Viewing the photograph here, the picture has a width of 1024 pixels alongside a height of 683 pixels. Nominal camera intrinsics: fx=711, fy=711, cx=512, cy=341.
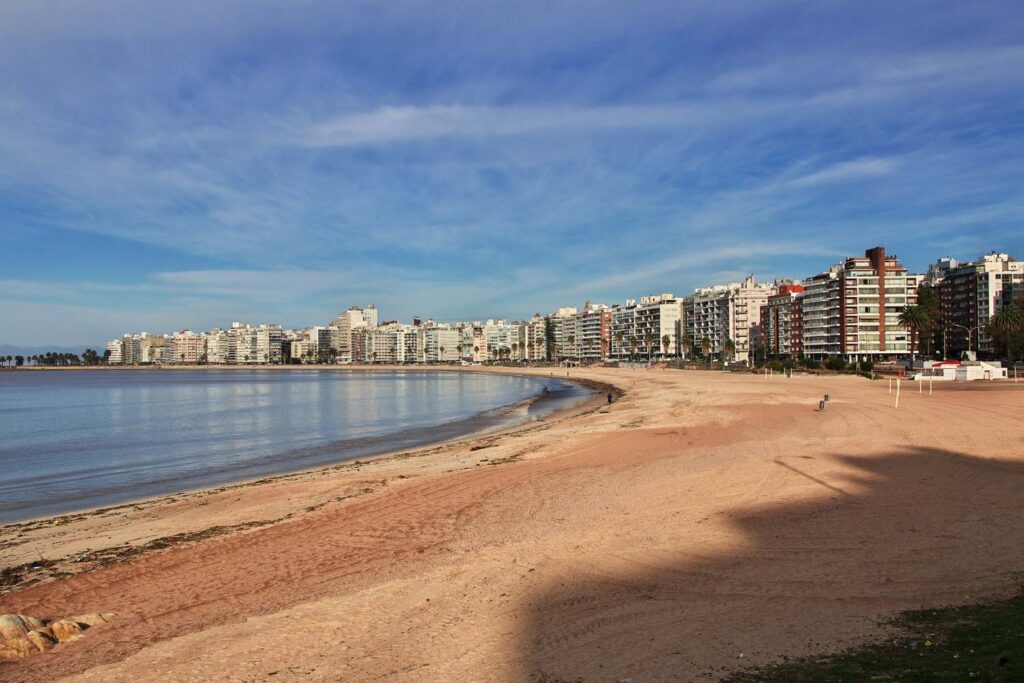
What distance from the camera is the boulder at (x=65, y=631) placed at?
791cm

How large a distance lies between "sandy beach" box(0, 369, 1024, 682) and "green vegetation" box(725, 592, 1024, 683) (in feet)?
1.03

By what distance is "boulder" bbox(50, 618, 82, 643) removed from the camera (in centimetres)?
791

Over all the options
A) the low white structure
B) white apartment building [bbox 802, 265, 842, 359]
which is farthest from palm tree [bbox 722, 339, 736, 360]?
the low white structure

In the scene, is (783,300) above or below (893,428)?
above

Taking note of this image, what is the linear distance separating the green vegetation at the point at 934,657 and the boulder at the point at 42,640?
7074mm

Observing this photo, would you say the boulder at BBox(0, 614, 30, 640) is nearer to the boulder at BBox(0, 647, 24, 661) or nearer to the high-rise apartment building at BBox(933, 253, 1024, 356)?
the boulder at BBox(0, 647, 24, 661)

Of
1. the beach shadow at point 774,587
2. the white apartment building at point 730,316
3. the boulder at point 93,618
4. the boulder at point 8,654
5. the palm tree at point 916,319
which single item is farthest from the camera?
the white apartment building at point 730,316

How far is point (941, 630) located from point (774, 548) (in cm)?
340

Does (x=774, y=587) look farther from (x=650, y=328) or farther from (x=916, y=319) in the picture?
(x=650, y=328)

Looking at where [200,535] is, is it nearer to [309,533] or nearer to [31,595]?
[309,533]

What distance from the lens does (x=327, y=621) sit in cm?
807

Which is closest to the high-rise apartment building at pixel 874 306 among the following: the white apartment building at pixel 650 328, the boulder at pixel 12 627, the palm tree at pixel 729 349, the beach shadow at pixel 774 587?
the palm tree at pixel 729 349

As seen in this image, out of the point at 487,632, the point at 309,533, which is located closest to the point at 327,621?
the point at 487,632

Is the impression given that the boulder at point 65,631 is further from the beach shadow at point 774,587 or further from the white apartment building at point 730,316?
the white apartment building at point 730,316
